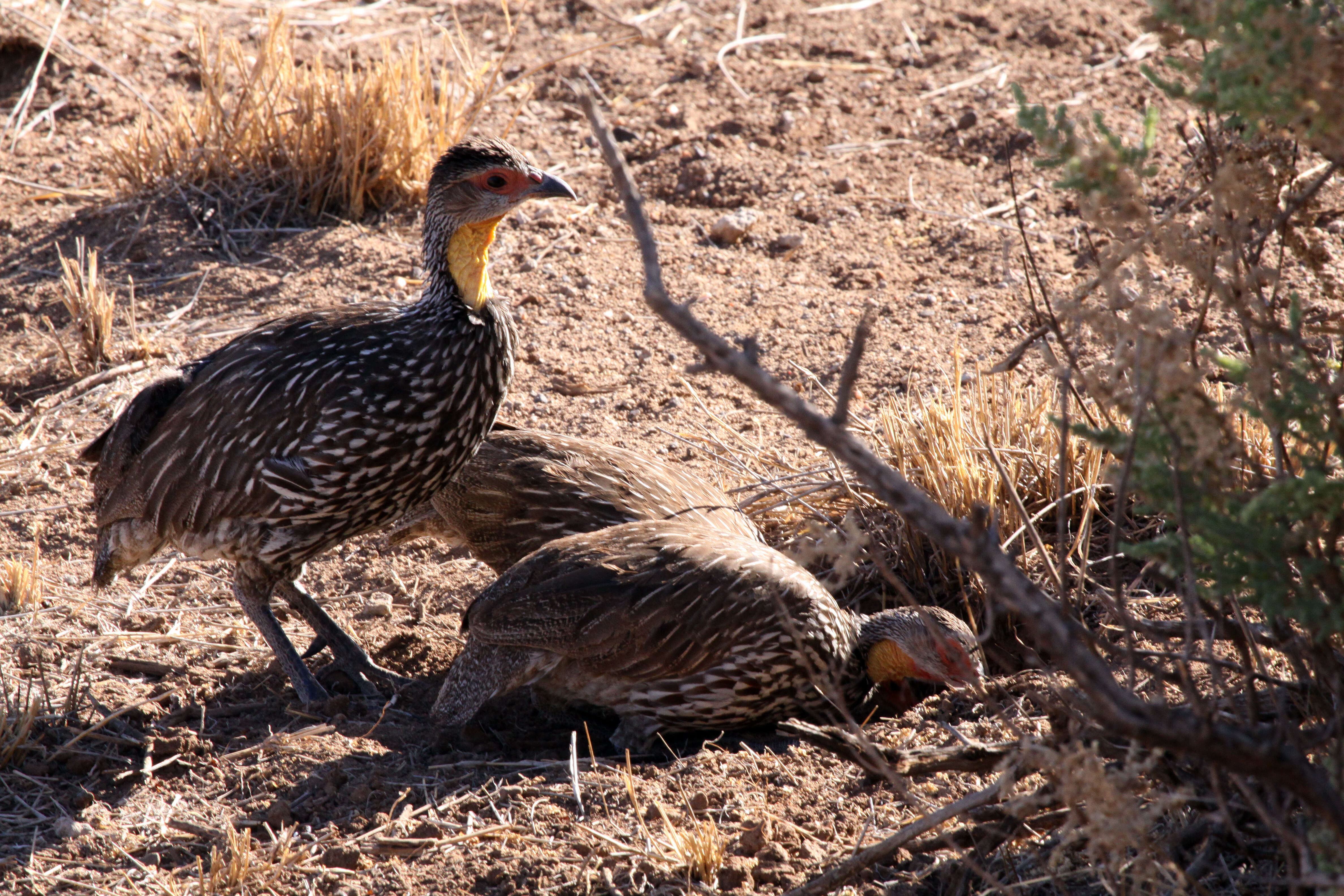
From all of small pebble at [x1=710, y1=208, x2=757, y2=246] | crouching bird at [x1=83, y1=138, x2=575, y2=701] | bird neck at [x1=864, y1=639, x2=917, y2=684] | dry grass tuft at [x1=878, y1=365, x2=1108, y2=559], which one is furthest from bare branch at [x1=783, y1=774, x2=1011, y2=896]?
small pebble at [x1=710, y1=208, x2=757, y2=246]

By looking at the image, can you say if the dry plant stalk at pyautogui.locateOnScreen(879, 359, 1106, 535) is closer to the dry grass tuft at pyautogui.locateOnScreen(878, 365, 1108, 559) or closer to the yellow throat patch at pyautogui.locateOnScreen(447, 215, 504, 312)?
the dry grass tuft at pyautogui.locateOnScreen(878, 365, 1108, 559)

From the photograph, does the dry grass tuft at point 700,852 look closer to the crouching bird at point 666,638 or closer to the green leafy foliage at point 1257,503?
the crouching bird at point 666,638

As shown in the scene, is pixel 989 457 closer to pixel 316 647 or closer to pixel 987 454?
pixel 987 454

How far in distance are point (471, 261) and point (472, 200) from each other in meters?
0.24

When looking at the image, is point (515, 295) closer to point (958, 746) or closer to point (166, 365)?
point (166, 365)

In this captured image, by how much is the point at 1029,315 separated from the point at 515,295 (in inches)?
108

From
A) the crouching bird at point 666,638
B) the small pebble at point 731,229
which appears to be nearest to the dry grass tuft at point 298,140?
the small pebble at point 731,229

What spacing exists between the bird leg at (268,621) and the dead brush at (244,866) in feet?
3.49

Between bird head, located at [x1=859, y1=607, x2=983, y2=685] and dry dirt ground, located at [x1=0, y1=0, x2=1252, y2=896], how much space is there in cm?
17

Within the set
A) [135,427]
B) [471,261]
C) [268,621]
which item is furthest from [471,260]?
[268,621]

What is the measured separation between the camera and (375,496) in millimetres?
4559

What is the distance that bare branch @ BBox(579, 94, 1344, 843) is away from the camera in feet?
6.69

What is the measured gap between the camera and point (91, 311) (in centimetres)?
632

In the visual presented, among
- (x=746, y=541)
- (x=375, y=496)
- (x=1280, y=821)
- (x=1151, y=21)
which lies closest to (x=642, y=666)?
(x=746, y=541)
